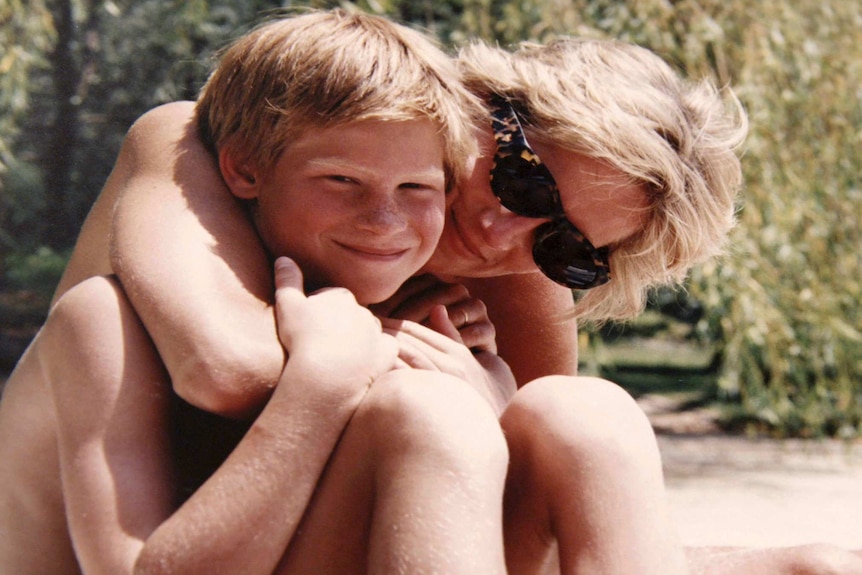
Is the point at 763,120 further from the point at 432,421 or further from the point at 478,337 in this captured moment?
the point at 432,421

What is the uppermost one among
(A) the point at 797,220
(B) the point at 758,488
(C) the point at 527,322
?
(C) the point at 527,322

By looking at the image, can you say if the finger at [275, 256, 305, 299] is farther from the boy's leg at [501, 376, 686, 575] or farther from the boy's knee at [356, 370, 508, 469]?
the boy's leg at [501, 376, 686, 575]

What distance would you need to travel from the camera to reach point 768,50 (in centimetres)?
373

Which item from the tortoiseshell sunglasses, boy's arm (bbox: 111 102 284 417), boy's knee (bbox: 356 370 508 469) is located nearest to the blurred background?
the tortoiseshell sunglasses

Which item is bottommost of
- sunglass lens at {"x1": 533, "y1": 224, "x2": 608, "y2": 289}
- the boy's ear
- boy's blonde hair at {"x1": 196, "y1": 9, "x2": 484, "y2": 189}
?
sunglass lens at {"x1": 533, "y1": 224, "x2": 608, "y2": 289}

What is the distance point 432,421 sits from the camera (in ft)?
3.69

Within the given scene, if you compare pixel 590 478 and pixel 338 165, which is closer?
pixel 590 478

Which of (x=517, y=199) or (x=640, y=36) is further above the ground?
(x=517, y=199)

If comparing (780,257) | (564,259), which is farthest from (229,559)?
(780,257)

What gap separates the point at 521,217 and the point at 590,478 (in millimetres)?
656

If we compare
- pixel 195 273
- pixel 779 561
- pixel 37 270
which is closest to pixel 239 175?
pixel 195 273

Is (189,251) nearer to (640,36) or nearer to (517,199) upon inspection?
(517,199)

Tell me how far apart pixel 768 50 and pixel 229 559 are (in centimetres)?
316

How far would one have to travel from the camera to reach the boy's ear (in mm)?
1510
